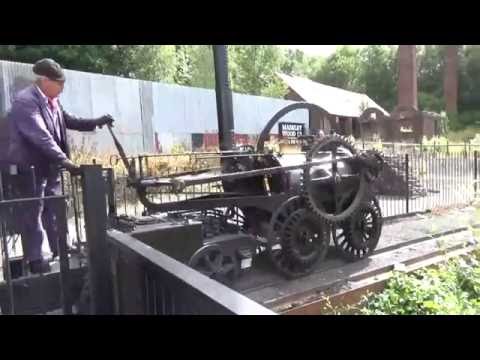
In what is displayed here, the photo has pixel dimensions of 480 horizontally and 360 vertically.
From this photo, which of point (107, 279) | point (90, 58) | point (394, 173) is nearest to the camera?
point (107, 279)

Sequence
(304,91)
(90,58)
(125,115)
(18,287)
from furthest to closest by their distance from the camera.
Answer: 1. (304,91)
2. (90,58)
3. (125,115)
4. (18,287)

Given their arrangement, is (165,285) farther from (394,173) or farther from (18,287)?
(394,173)

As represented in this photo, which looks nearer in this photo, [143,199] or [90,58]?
[143,199]

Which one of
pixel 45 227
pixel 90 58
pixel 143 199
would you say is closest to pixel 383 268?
pixel 143 199

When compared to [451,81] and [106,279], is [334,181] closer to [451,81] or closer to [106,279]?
[106,279]

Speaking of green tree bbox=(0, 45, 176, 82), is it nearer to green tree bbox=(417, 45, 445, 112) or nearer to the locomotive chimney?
the locomotive chimney

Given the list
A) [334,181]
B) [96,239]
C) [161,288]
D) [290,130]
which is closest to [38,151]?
[96,239]

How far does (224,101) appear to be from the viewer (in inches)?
306

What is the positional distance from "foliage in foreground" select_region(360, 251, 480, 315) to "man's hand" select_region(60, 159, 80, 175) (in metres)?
3.22

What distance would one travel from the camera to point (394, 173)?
16.4 metres

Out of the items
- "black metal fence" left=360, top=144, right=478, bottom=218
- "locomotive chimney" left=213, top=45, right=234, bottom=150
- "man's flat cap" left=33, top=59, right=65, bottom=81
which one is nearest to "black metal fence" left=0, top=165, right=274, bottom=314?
"man's flat cap" left=33, top=59, right=65, bottom=81

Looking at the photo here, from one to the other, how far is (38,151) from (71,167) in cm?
65
